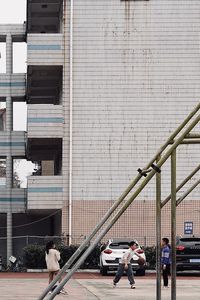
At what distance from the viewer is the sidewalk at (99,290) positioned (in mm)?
22125

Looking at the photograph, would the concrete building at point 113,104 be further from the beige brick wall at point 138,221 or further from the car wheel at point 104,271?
the car wheel at point 104,271

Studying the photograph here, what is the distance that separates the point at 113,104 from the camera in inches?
1599

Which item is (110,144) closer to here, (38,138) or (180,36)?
(38,138)

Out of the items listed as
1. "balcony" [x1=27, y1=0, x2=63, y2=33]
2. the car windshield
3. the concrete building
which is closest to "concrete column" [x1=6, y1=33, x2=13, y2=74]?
"balcony" [x1=27, y1=0, x2=63, y2=33]

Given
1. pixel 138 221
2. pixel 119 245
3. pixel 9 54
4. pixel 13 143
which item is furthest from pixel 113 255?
pixel 9 54

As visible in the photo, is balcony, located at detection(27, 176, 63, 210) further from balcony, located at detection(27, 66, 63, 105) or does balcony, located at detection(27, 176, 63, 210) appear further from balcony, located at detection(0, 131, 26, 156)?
balcony, located at detection(0, 131, 26, 156)

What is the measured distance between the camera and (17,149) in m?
46.0

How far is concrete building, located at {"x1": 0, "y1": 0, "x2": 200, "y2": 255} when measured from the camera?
40188mm

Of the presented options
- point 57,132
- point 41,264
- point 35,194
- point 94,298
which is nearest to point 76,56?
point 57,132

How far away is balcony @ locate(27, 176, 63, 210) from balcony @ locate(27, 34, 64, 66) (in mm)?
5442

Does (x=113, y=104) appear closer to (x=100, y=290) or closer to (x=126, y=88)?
(x=126, y=88)

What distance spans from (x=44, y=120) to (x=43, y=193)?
3.36 m

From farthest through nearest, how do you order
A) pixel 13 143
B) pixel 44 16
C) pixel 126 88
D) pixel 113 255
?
pixel 44 16 → pixel 13 143 → pixel 126 88 → pixel 113 255

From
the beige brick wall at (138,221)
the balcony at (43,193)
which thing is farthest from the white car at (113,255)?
the balcony at (43,193)
